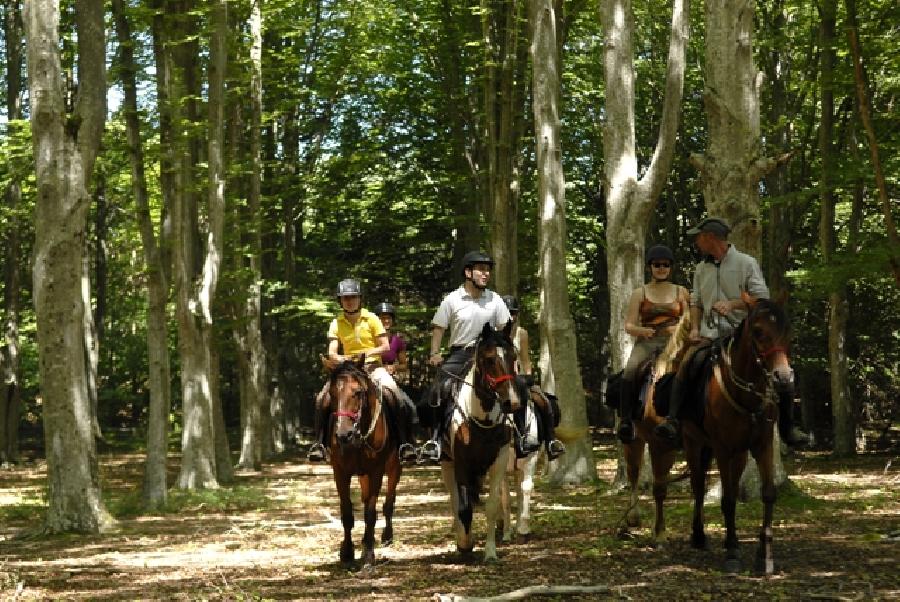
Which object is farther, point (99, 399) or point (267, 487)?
point (99, 399)

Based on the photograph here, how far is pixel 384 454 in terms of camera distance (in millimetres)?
12312

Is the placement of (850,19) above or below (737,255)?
above

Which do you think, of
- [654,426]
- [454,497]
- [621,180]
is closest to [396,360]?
Result: [454,497]

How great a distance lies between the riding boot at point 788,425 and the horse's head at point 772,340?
24.0 inches

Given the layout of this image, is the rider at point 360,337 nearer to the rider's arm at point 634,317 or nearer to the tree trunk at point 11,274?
the rider's arm at point 634,317

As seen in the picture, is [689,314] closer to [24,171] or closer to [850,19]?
[850,19]

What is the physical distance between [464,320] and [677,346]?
2067 millimetres

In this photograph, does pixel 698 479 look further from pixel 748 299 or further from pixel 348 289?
pixel 348 289

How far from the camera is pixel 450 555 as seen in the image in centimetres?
1232

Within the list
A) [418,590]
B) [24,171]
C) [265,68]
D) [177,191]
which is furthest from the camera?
[265,68]

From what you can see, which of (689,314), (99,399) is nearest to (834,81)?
(689,314)

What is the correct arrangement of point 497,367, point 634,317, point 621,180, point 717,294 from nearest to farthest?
point 497,367 < point 717,294 < point 634,317 < point 621,180

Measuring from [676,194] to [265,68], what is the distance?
14.2 meters

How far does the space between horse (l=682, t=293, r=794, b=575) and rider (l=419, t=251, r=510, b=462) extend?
224 cm
